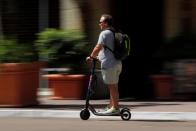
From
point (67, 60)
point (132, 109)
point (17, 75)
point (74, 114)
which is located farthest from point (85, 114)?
point (67, 60)

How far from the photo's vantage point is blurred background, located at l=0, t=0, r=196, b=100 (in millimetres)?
15188

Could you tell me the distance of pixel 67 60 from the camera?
619 inches

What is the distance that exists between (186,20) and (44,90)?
410 centimetres

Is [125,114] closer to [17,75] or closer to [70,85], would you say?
[17,75]

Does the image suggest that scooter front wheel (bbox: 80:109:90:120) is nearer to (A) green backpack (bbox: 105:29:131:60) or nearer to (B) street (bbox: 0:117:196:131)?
(B) street (bbox: 0:117:196:131)

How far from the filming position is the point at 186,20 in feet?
51.5

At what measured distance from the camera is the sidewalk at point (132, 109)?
12438 millimetres

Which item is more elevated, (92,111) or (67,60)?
(67,60)

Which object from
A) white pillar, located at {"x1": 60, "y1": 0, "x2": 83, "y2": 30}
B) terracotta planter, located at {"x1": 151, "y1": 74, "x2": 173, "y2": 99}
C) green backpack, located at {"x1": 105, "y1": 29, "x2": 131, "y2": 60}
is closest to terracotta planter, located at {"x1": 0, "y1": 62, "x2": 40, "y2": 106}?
white pillar, located at {"x1": 60, "y1": 0, "x2": 83, "y2": 30}

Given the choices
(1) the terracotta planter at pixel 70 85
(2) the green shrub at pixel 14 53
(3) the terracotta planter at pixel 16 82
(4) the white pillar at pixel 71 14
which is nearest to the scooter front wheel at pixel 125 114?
(3) the terracotta planter at pixel 16 82

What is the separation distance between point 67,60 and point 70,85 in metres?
0.57

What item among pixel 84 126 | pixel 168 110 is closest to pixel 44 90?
pixel 168 110

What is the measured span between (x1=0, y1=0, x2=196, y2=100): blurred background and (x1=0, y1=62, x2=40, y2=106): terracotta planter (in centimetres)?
24

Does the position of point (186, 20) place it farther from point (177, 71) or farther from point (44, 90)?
point (44, 90)
